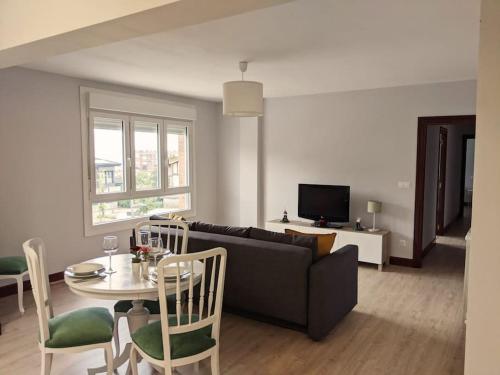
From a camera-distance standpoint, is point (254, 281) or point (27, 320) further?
point (27, 320)

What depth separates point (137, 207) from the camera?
5789 millimetres

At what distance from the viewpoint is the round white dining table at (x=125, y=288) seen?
2197 millimetres

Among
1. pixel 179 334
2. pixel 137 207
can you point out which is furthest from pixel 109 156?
pixel 179 334

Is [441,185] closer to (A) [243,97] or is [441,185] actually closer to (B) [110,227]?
(A) [243,97]

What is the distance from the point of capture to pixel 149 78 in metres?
Result: 4.86

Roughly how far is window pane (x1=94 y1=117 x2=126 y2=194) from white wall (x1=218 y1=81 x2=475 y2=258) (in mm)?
2438

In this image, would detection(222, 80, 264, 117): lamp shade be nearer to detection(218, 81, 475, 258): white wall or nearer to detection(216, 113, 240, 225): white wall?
detection(218, 81, 475, 258): white wall

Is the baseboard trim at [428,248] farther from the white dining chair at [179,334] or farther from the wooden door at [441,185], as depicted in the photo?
the white dining chair at [179,334]

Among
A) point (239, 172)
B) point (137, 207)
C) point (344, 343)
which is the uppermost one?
point (239, 172)

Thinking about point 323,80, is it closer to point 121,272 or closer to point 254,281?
point 254,281

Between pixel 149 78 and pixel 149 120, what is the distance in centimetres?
102

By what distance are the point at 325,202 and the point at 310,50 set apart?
282cm

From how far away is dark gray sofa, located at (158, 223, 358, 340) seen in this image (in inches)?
122

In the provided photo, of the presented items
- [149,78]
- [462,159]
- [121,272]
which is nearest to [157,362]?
[121,272]
